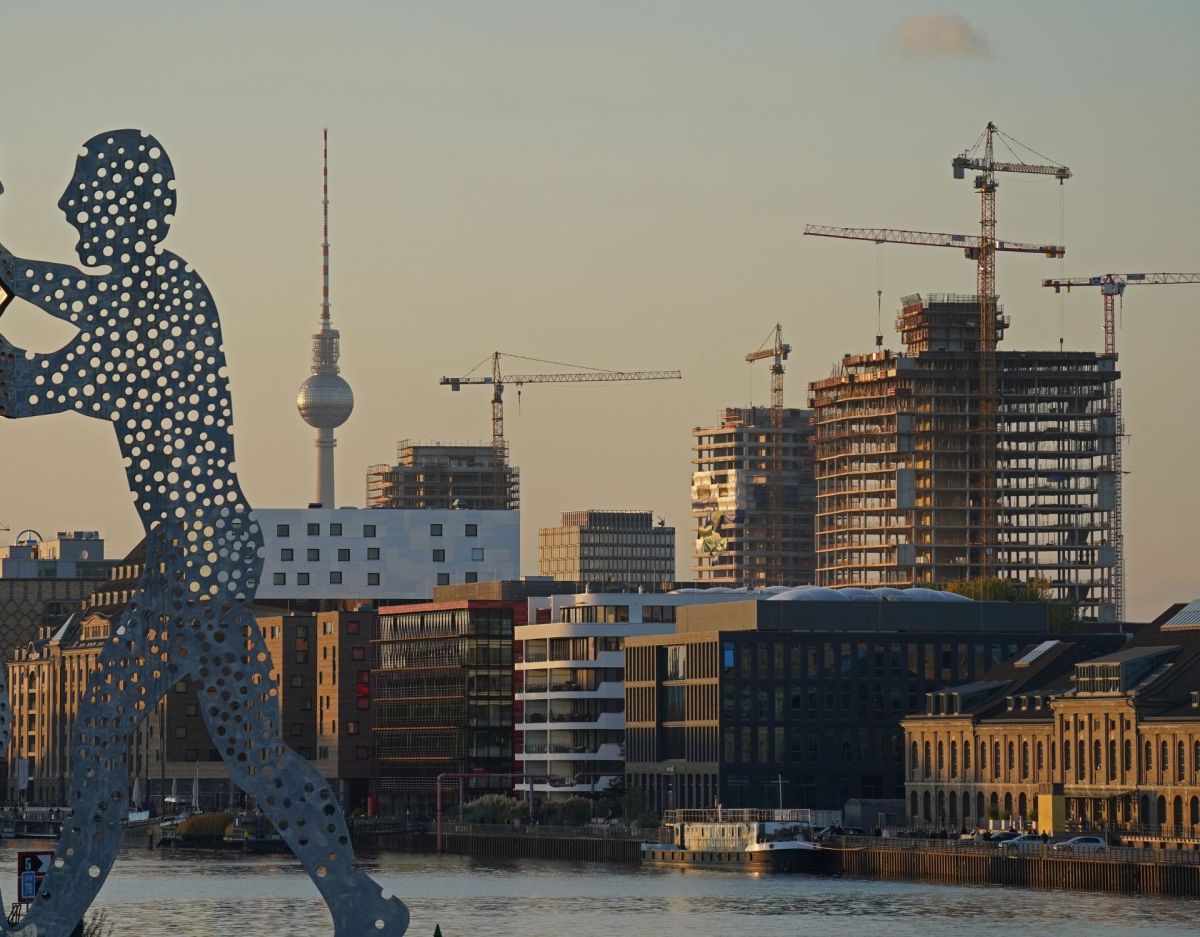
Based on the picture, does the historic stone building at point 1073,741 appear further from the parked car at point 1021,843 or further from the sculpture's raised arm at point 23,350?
the sculpture's raised arm at point 23,350

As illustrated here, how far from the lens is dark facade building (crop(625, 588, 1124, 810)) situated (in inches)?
6452

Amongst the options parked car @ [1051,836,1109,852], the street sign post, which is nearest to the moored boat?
parked car @ [1051,836,1109,852]

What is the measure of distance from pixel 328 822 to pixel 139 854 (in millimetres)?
125854

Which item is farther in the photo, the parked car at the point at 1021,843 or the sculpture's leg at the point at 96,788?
the parked car at the point at 1021,843

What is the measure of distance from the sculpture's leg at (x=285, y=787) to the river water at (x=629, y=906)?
43952 mm

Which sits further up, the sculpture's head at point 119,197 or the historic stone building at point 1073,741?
the sculpture's head at point 119,197

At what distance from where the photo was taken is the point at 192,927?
94.9 m

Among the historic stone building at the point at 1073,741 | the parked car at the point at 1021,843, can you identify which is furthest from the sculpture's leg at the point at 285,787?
the historic stone building at the point at 1073,741

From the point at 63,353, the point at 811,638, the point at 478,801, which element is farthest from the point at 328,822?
the point at 478,801

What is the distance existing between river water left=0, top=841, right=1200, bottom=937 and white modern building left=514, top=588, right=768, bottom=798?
145ft

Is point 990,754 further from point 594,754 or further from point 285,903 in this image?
point 285,903

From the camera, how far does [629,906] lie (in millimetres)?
109812

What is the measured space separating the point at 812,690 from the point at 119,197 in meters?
122

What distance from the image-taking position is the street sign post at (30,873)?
160ft
